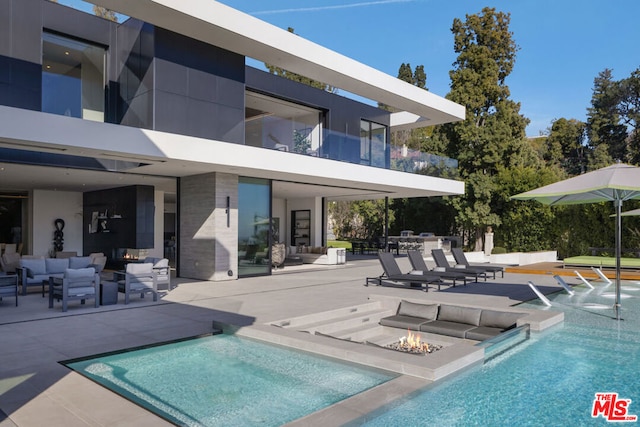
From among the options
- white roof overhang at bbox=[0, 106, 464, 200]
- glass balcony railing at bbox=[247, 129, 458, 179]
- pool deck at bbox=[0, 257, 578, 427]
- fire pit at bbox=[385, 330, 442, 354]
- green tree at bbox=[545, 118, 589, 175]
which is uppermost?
green tree at bbox=[545, 118, 589, 175]

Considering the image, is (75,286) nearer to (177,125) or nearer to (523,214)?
(177,125)

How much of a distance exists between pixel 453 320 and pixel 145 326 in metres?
5.34

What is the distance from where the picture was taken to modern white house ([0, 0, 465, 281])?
11172 mm

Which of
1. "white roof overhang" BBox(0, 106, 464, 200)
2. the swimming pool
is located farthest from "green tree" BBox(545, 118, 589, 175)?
the swimming pool

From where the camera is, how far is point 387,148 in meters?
18.2

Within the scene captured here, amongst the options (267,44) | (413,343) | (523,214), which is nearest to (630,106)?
(523,214)

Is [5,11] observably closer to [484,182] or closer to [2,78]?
[2,78]

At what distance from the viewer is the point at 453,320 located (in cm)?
865

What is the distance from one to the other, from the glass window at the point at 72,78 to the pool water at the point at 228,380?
296 inches

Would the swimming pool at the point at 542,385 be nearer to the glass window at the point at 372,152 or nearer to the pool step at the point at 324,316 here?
the pool step at the point at 324,316

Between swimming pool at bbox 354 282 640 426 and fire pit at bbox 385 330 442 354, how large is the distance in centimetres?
157

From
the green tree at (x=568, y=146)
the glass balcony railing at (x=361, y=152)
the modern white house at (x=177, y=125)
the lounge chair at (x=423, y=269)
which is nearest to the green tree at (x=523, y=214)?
the glass balcony railing at (x=361, y=152)

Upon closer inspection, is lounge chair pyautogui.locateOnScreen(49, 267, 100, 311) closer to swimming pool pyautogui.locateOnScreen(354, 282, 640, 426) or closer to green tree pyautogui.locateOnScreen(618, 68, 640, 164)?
swimming pool pyautogui.locateOnScreen(354, 282, 640, 426)

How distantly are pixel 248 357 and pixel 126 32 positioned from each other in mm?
11072
